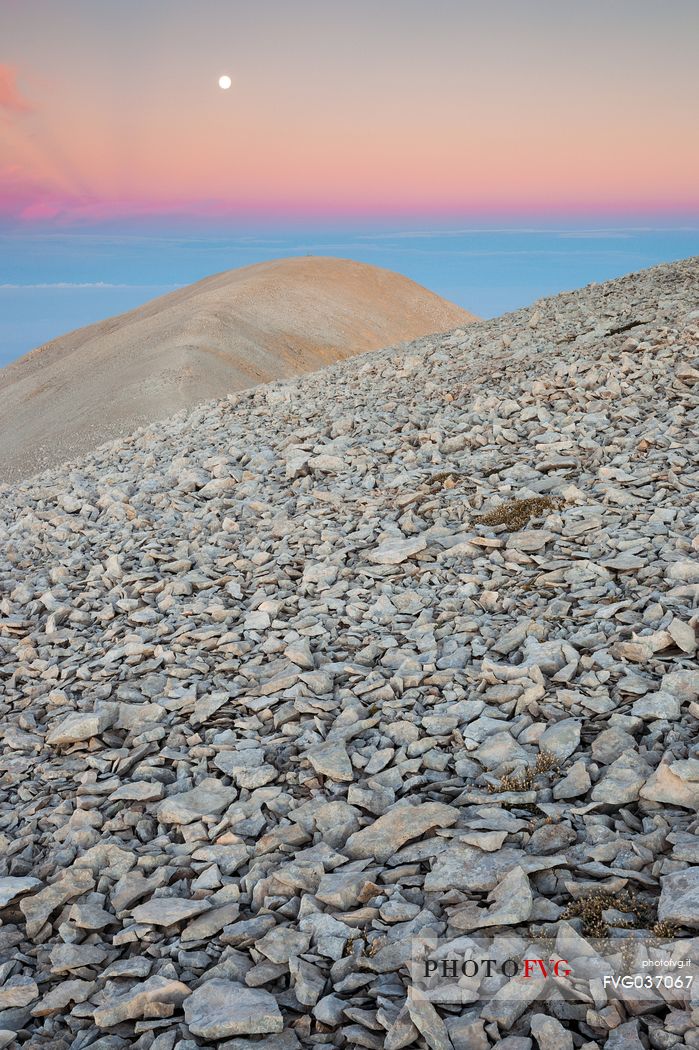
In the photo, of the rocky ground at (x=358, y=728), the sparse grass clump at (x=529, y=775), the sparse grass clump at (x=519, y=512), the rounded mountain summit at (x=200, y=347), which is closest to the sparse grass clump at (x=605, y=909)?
the rocky ground at (x=358, y=728)

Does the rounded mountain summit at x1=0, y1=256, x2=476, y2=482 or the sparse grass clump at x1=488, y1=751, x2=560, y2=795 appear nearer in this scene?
the sparse grass clump at x1=488, y1=751, x2=560, y2=795

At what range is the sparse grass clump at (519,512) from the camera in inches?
402

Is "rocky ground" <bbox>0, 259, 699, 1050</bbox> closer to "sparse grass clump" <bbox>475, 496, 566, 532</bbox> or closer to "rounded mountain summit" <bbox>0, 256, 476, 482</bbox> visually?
"sparse grass clump" <bbox>475, 496, 566, 532</bbox>

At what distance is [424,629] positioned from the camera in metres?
8.45

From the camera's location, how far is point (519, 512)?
1041cm

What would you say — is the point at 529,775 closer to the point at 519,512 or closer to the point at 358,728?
the point at 358,728

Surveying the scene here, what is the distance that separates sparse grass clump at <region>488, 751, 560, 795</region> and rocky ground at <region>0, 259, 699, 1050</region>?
0.7 inches

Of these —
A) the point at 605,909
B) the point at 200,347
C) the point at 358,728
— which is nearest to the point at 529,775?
the point at 605,909

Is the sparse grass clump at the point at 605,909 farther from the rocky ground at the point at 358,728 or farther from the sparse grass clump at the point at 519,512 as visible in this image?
the sparse grass clump at the point at 519,512

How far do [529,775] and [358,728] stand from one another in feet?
5.36

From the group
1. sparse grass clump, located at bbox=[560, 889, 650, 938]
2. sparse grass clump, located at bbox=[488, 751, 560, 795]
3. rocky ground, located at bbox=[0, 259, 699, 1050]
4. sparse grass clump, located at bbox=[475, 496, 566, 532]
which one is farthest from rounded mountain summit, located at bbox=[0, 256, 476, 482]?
sparse grass clump, located at bbox=[560, 889, 650, 938]

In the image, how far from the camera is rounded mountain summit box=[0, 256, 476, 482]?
134 feet

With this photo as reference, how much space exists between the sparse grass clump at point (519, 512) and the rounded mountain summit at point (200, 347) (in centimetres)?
2897

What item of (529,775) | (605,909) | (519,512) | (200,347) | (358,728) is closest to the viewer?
(605,909)
